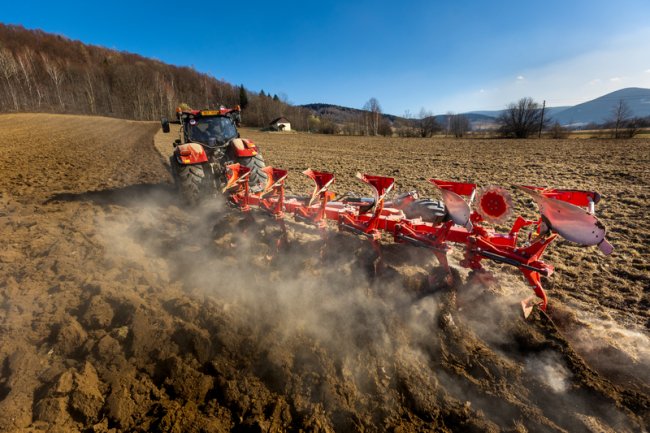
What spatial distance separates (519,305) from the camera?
112 inches

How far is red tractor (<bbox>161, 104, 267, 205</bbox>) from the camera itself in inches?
212

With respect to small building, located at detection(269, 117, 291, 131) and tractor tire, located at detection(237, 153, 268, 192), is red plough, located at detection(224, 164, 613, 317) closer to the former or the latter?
tractor tire, located at detection(237, 153, 268, 192)


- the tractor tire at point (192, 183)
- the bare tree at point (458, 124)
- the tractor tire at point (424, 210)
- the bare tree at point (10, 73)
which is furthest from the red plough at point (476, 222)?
the bare tree at point (10, 73)

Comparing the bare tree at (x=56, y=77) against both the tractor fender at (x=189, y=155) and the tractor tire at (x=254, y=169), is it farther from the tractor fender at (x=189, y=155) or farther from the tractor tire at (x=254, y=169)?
the tractor tire at (x=254, y=169)

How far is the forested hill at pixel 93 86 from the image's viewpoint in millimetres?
53688

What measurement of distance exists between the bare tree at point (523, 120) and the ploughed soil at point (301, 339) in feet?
135

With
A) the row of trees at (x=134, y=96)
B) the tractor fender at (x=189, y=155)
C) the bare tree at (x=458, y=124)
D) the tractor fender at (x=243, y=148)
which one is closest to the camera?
the tractor fender at (x=189, y=155)

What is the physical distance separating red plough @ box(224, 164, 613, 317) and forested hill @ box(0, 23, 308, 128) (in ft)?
205

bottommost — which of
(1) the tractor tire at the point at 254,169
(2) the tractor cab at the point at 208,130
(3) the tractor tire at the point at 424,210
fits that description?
(3) the tractor tire at the point at 424,210

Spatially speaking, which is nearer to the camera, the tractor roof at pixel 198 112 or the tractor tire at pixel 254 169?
the tractor tire at pixel 254 169

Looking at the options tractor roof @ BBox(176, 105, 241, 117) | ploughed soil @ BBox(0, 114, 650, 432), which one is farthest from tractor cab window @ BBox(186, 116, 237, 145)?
ploughed soil @ BBox(0, 114, 650, 432)

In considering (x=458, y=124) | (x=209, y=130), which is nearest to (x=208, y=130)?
(x=209, y=130)

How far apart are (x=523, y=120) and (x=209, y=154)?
146ft

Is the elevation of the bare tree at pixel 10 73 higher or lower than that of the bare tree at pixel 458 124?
higher
